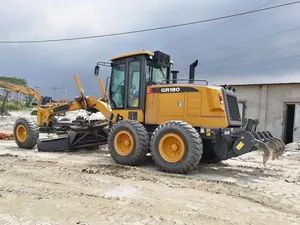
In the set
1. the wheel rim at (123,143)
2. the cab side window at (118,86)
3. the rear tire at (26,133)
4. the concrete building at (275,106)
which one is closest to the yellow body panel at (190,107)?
the wheel rim at (123,143)

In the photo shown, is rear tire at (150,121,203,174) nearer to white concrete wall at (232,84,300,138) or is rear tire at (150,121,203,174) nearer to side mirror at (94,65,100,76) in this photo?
side mirror at (94,65,100,76)

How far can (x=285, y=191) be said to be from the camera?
567cm

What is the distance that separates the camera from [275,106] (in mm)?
15977

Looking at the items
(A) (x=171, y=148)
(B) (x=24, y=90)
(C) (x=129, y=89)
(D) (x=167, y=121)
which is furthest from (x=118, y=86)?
(B) (x=24, y=90)

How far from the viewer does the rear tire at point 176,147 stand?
256 inches

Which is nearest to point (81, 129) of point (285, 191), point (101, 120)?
point (101, 120)

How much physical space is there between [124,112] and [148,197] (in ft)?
12.3

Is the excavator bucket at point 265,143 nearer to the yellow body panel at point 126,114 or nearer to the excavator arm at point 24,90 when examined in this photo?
the yellow body panel at point 126,114

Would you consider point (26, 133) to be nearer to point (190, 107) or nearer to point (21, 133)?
point (21, 133)

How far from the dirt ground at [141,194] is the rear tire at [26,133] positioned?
2.35 m

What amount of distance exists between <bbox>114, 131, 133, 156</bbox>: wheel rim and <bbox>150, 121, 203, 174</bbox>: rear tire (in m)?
0.80

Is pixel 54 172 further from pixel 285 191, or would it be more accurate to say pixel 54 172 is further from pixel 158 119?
pixel 285 191

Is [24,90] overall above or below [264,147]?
above

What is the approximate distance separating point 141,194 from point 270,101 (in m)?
12.8
